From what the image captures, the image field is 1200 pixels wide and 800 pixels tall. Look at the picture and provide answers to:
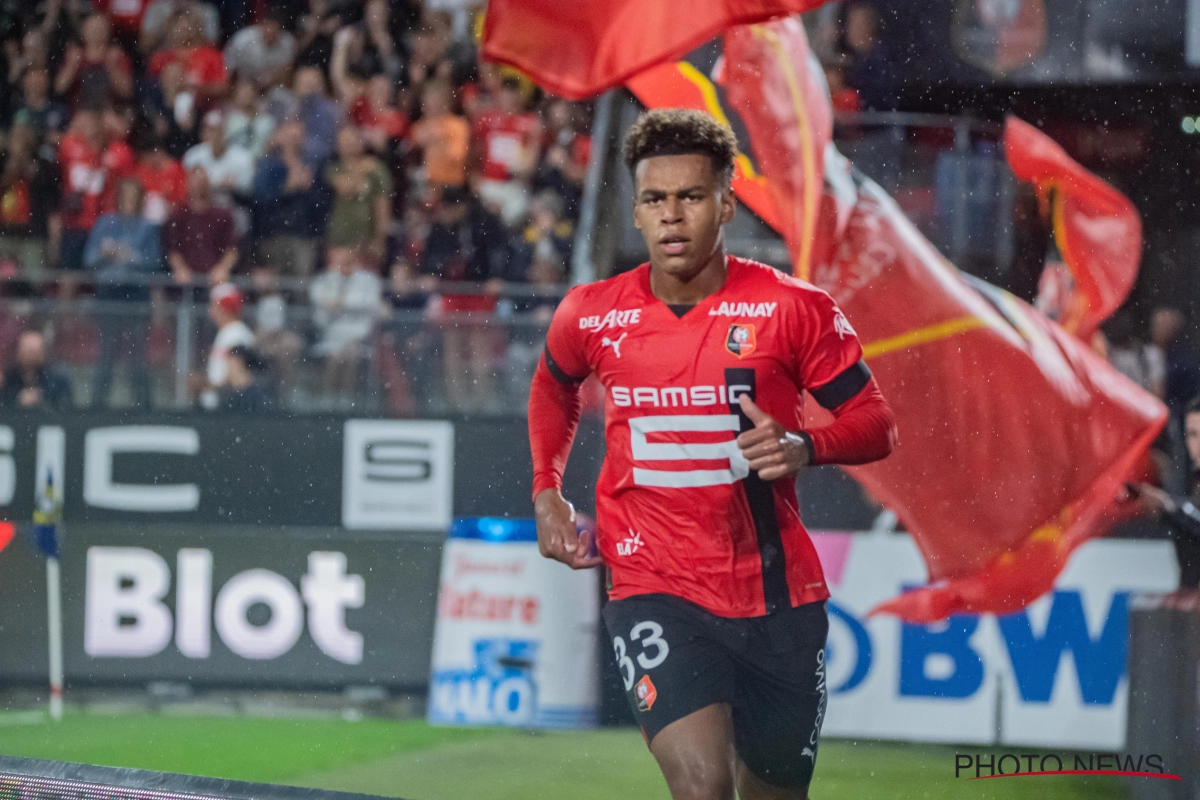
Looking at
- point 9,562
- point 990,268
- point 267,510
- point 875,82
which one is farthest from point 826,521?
point 9,562

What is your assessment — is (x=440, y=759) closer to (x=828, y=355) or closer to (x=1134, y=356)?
(x=828, y=355)

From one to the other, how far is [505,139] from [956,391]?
8.81ft

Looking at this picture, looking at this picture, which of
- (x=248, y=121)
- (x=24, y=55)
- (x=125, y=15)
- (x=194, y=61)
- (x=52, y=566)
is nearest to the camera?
(x=52, y=566)

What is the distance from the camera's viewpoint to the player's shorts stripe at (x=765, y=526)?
10.7 feet

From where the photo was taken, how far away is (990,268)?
579 cm

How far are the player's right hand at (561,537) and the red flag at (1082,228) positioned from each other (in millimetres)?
3087

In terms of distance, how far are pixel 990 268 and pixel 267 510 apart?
345cm

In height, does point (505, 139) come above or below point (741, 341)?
above

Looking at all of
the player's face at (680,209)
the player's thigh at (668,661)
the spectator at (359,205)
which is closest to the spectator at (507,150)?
the spectator at (359,205)

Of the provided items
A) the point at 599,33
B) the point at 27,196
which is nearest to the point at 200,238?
the point at 27,196

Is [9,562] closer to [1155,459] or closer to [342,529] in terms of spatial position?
[342,529]

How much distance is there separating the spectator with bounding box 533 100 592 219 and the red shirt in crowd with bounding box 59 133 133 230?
92.0 inches

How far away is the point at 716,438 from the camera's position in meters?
3.29

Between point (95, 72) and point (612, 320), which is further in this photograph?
point (95, 72)
